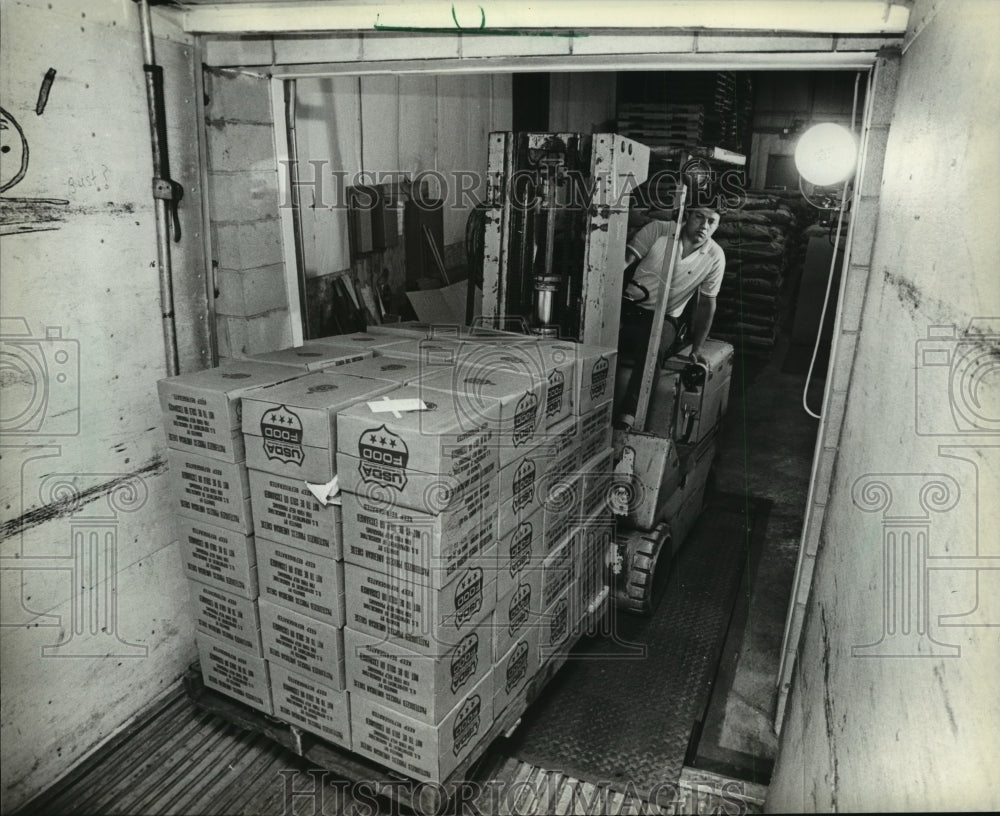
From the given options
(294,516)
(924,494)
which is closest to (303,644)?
(294,516)

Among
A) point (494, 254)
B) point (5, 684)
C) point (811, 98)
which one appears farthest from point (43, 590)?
point (811, 98)

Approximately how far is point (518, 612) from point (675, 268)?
3050mm

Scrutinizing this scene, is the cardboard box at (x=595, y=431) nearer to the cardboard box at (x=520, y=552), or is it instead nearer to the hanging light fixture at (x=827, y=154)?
the cardboard box at (x=520, y=552)

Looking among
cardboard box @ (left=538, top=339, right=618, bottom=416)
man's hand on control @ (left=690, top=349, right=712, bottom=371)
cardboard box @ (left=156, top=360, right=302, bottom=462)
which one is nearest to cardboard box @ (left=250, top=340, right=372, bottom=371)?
cardboard box @ (left=156, top=360, right=302, bottom=462)

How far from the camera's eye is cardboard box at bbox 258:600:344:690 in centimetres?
291

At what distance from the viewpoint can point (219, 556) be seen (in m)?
3.10

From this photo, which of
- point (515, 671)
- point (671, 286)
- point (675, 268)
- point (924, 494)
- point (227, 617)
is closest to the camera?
point (924, 494)

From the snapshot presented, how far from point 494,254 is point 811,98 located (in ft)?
46.5

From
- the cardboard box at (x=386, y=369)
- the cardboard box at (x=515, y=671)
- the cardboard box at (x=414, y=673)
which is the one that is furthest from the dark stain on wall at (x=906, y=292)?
the cardboard box at (x=515, y=671)

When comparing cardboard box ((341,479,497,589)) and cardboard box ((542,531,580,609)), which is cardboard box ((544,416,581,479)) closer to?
cardboard box ((542,531,580,609))

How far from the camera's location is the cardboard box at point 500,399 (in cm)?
274

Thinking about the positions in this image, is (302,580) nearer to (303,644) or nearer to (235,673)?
(303,644)

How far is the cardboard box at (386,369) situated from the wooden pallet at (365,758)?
5.25 ft

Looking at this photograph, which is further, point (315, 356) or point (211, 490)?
point (315, 356)
